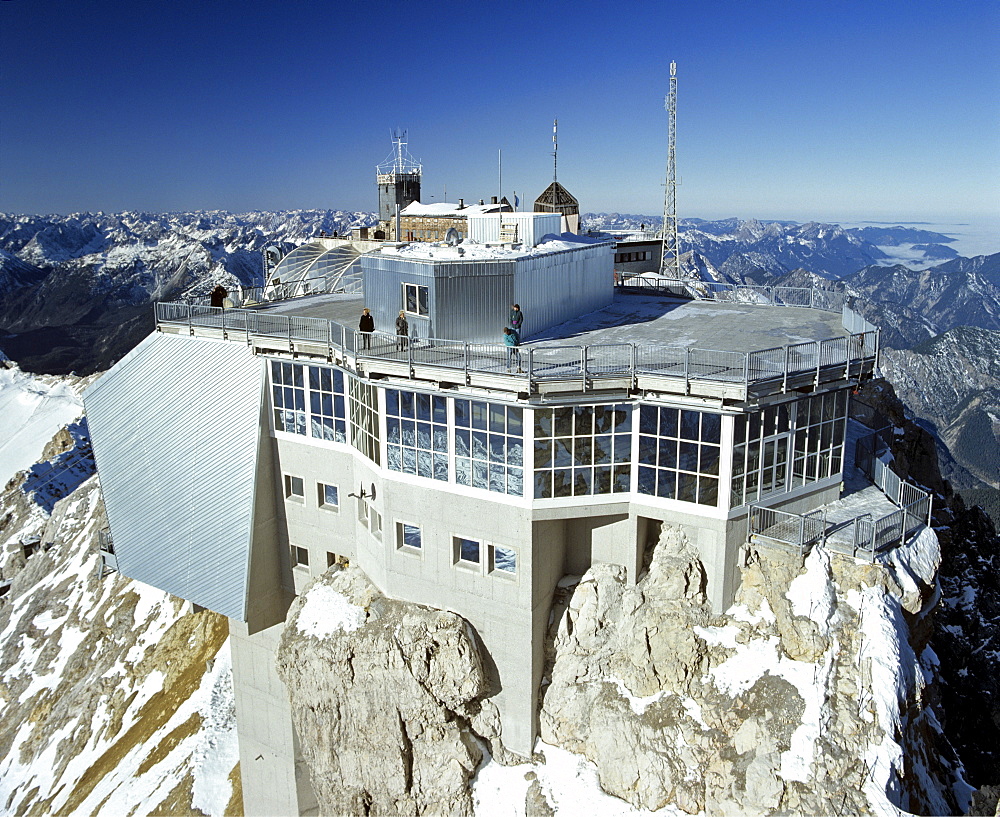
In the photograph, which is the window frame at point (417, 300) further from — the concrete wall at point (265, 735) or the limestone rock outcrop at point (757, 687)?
the concrete wall at point (265, 735)

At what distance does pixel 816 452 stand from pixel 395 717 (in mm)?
18049

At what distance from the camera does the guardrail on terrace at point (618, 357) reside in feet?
82.8

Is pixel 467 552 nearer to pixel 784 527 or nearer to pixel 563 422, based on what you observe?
pixel 563 422

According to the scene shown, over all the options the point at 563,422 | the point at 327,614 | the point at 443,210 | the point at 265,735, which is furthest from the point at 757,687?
the point at 443,210

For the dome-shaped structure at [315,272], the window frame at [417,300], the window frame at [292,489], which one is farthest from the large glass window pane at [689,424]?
the dome-shaped structure at [315,272]

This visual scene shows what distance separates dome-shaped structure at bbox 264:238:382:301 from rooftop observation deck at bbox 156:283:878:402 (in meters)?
9.28

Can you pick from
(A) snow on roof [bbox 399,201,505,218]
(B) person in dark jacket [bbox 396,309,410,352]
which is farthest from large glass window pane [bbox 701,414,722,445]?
(A) snow on roof [bbox 399,201,505,218]

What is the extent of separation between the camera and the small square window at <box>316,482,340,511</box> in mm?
34031

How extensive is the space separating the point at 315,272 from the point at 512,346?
35093mm

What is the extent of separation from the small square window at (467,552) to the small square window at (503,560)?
80 centimetres

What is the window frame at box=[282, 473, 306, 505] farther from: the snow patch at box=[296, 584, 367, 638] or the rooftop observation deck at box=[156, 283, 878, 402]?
the rooftop observation deck at box=[156, 283, 878, 402]

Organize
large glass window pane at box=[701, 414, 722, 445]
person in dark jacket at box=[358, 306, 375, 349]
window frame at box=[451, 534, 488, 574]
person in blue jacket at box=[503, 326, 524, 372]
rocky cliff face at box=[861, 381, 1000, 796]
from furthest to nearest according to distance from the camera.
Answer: rocky cliff face at box=[861, 381, 1000, 796] < person in dark jacket at box=[358, 306, 375, 349] < window frame at box=[451, 534, 488, 574] < person in blue jacket at box=[503, 326, 524, 372] < large glass window pane at box=[701, 414, 722, 445]

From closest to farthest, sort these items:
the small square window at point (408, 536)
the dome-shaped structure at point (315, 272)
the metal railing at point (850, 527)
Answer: the metal railing at point (850, 527) < the small square window at point (408, 536) < the dome-shaped structure at point (315, 272)

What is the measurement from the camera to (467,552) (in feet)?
95.5
